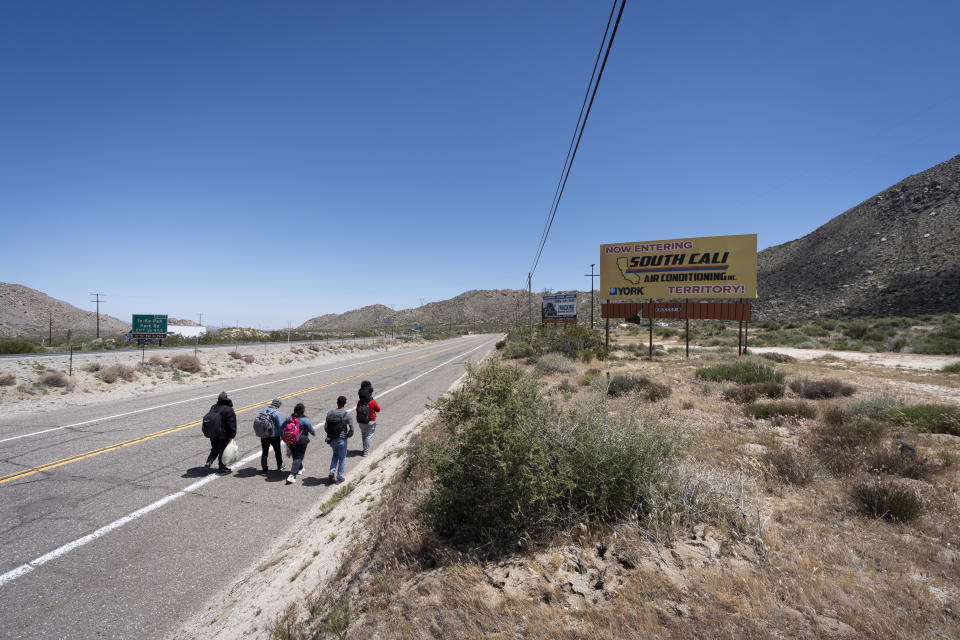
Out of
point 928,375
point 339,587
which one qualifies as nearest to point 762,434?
point 339,587

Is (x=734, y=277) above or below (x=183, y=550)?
above

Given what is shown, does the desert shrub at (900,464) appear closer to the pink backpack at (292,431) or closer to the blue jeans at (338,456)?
the blue jeans at (338,456)

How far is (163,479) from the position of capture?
7.25 meters

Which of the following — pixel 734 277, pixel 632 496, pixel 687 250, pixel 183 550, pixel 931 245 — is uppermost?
pixel 931 245

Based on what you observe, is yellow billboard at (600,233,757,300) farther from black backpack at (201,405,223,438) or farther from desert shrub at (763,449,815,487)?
black backpack at (201,405,223,438)

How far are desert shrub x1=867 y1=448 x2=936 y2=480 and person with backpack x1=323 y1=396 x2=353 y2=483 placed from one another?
26.8 feet

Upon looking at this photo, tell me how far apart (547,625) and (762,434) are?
6377 mm

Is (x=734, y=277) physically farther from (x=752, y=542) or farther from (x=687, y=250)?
(x=752, y=542)

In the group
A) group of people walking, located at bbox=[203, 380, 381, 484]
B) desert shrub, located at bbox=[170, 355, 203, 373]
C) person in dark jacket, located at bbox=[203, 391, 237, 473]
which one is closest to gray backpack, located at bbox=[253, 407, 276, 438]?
group of people walking, located at bbox=[203, 380, 381, 484]

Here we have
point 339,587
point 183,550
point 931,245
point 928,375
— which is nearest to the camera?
point 339,587

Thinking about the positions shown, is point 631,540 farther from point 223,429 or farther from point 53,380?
point 53,380

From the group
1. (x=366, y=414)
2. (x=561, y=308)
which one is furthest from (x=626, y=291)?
(x=366, y=414)

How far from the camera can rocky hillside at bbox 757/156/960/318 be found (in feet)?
135

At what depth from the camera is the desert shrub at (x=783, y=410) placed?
8.22 m
